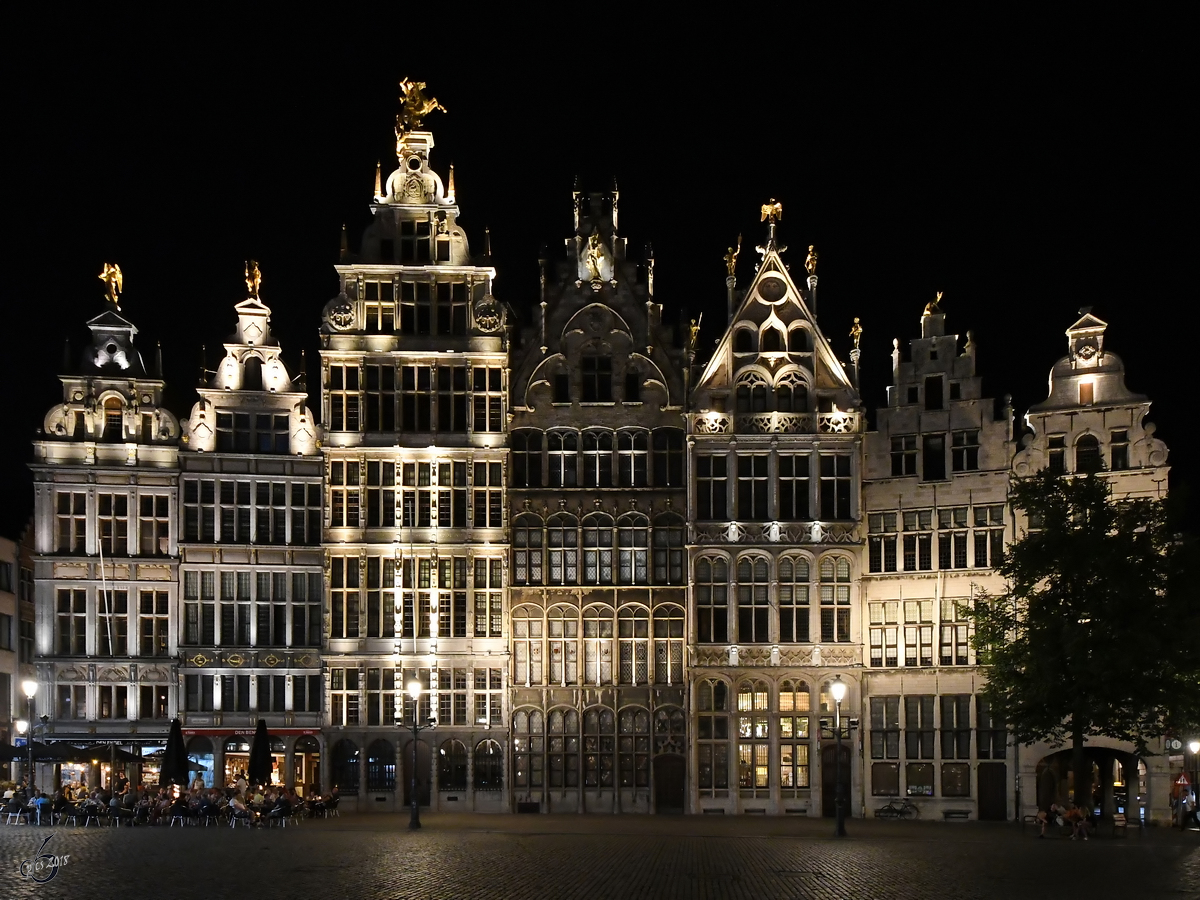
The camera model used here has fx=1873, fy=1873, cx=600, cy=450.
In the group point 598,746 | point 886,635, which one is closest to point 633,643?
point 598,746

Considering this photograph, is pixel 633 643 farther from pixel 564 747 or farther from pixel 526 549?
pixel 526 549

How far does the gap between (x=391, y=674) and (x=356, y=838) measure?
61.9 feet

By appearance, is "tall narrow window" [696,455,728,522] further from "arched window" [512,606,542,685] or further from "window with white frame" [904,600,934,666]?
"window with white frame" [904,600,934,666]

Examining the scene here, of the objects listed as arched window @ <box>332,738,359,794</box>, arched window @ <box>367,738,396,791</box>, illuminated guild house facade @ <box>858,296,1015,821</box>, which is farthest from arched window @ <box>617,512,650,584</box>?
arched window @ <box>332,738,359,794</box>

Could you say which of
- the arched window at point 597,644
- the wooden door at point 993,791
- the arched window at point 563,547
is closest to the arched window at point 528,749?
the arched window at point 597,644

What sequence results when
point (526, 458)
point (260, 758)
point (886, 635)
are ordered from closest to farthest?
point (260, 758), point (886, 635), point (526, 458)

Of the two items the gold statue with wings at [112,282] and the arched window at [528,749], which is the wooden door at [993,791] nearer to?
the arched window at [528,749]

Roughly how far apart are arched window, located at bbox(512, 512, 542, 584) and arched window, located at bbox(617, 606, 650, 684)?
3.42 m

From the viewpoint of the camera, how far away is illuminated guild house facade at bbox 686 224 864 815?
65.9 meters

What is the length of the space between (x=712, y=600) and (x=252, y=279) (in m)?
20.6

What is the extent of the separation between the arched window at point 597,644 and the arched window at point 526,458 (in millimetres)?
5112

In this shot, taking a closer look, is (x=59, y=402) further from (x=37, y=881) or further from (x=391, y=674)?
(x=37, y=881)

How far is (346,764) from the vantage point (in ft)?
219

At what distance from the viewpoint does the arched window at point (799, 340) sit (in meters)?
67.7
